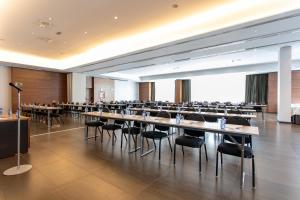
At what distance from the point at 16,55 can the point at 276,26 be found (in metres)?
11.6

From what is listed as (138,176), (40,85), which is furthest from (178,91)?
(138,176)

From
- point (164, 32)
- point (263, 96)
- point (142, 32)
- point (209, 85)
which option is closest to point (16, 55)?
point (142, 32)

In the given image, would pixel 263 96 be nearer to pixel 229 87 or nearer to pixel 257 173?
pixel 229 87

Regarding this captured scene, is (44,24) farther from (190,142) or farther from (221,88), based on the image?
(221,88)

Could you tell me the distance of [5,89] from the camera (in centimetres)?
1032

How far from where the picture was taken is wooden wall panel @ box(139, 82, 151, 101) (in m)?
19.4

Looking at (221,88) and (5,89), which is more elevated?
(221,88)

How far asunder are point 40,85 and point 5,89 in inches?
73.0

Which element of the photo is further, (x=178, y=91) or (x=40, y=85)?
(x=178, y=91)

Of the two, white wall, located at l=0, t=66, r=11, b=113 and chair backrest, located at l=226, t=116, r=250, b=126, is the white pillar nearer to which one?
chair backrest, located at l=226, t=116, r=250, b=126

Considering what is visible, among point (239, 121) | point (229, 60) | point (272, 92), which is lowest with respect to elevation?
point (239, 121)

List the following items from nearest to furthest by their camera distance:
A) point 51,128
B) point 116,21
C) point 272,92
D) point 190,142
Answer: point 190,142 < point 116,21 < point 51,128 < point 272,92

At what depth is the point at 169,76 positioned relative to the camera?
16.0m

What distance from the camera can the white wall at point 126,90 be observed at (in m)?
17.4
